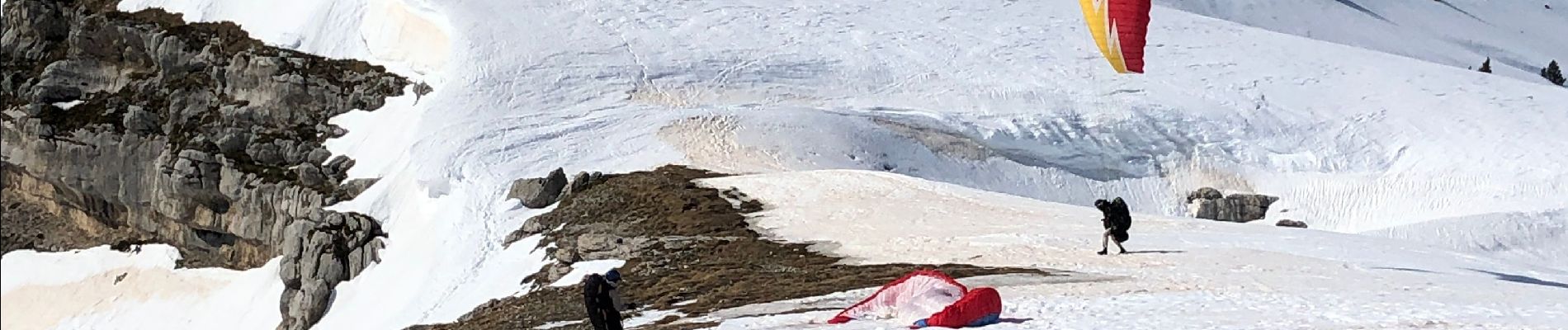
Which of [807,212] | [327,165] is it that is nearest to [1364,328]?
[807,212]

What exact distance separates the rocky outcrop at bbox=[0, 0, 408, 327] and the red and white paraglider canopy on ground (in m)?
22.7

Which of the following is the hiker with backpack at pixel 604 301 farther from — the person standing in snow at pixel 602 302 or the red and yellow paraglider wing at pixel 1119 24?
the red and yellow paraglider wing at pixel 1119 24

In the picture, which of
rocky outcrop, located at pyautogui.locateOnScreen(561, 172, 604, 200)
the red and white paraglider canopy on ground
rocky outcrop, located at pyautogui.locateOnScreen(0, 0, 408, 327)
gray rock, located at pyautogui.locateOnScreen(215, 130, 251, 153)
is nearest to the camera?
the red and white paraglider canopy on ground

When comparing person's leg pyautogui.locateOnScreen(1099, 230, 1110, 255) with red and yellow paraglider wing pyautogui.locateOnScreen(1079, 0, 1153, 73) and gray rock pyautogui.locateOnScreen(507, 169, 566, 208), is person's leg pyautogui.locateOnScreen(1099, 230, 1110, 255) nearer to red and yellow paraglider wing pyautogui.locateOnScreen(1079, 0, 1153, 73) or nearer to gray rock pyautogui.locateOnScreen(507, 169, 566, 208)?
red and yellow paraglider wing pyautogui.locateOnScreen(1079, 0, 1153, 73)

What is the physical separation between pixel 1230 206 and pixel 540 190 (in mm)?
15754

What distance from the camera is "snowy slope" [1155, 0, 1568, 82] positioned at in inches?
2594

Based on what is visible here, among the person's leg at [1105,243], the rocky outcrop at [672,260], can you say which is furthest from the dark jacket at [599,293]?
the person's leg at [1105,243]

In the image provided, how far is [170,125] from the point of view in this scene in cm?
4659

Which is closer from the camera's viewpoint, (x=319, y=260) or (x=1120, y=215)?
(x=1120, y=215)

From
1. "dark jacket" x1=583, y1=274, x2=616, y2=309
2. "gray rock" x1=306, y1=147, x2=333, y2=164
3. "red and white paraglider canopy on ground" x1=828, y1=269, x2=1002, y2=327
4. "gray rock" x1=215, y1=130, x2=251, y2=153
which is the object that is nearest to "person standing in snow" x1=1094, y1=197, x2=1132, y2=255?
"red and white paraglider canopy on ground" x1=828, y1=269, x2=1002, y2=327

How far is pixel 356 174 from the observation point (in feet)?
129

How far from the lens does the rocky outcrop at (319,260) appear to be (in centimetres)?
3225

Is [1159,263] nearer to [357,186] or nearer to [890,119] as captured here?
[357,186]

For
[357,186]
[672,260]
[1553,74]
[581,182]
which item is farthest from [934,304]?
[1553,74]
